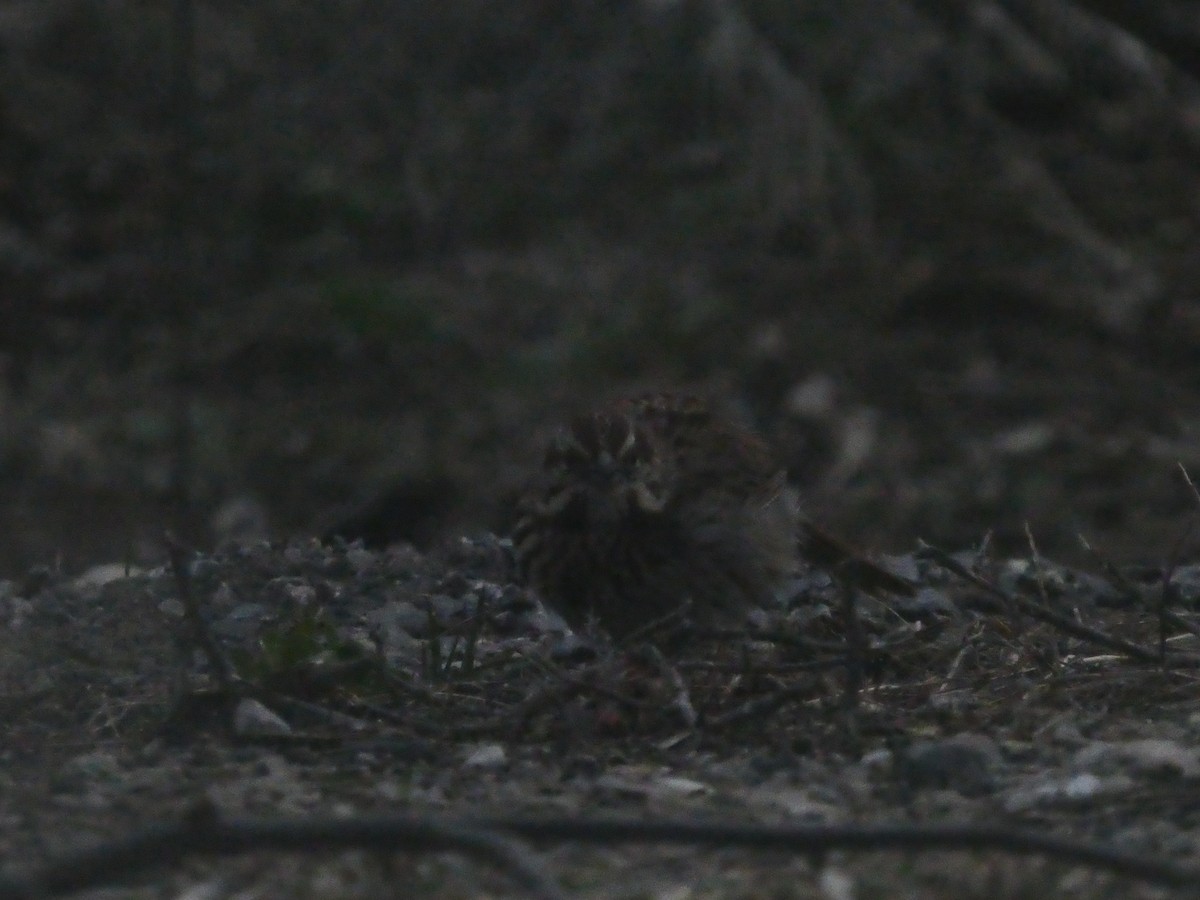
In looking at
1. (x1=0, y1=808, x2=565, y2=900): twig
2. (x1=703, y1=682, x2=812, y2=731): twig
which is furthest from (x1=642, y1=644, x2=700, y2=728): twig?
(x1=0, y1=808, x2=565, y2=900): twig

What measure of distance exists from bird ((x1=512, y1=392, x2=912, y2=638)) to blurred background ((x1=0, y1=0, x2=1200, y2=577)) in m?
3.18

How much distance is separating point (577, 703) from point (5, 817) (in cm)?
111

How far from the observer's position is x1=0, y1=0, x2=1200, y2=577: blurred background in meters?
9.38

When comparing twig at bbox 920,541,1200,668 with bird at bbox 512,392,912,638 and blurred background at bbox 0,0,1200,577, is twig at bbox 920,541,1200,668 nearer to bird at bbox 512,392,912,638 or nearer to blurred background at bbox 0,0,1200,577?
bird at bbox 512,392,912,638

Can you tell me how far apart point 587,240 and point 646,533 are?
502 centimetres

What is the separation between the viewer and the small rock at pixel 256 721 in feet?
13.9

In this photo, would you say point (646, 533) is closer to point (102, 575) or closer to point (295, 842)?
point (102, 575)

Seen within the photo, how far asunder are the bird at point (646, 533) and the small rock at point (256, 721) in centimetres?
99

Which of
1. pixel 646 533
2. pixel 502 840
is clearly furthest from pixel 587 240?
pixel 502 840

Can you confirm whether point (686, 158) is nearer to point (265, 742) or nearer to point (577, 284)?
point (577, 284)

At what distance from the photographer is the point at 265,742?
423 cm

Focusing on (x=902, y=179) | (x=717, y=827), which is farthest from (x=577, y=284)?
(x=717, y=827)

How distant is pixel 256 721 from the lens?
429 cm

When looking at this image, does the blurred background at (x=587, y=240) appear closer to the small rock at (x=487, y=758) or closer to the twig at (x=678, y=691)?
the twig at (x=678, y=691)
